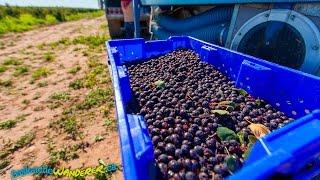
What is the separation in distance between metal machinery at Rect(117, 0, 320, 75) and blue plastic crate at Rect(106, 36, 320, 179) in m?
0.41

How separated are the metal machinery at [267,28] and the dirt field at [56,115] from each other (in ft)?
4.87

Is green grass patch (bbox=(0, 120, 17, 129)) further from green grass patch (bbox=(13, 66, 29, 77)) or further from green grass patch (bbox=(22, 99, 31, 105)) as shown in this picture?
green grass patch (bbox=(13, 66, 29, 77))

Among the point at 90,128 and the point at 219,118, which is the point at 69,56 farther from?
Result: the point at 219,118

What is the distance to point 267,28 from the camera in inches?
104

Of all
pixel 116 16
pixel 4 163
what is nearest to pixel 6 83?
pixel 4 163

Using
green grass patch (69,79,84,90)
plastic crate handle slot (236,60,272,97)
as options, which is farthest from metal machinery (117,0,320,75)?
green grass patch (69,79,84,90)

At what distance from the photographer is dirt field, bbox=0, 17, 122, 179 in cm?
217

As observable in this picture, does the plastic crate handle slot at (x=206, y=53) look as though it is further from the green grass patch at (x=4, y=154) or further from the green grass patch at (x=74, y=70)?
the green grass patch at (x=74, y=70)

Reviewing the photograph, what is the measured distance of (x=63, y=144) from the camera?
2.31 m

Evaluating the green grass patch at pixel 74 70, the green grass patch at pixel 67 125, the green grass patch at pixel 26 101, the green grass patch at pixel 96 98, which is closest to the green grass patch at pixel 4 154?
the green grass patch at pixel 67 125

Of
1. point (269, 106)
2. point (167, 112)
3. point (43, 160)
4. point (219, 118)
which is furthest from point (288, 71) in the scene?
point (43, 160)

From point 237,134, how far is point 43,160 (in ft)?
4.95

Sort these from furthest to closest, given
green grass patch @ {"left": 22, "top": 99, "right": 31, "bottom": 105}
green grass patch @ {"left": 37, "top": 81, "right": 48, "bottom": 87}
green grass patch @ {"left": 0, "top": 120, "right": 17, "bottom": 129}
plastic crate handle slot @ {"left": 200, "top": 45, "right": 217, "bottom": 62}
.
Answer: green grass patch @ {"left": 37, "top": 81, "right": 48, "bottom": 87}
green grass patch @ {"left": 22, "top": 99, "right": 31, "bottom": 105}
green grass patch @ {"left": 0, "top": 120, "right": 17, "bottom": 129}
plastic crate handle slot @ {"left": 200, "top": 45, "right": 217, "bottom": 62}

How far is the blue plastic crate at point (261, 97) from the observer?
2.26 ft
